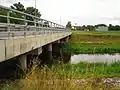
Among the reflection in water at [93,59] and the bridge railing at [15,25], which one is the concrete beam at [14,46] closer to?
the bridge railing at [15,25]

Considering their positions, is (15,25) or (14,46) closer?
(14,46)

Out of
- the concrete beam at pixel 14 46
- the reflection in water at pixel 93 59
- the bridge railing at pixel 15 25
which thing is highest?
the bridge railing at pixel 15 25

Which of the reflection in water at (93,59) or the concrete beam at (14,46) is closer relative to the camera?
the concrete beam at (14,46)

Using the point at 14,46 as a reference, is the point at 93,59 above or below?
below

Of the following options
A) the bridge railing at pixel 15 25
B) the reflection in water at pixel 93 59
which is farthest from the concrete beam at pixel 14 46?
the reflection in water at pixel 93 59

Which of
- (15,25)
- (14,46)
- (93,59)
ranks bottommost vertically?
(93,59)

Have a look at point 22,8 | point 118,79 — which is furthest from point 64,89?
point 22,8

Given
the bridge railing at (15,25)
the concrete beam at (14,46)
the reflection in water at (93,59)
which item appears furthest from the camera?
the reflection in water at (93,59)

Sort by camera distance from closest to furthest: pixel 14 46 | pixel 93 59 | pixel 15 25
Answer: pixel 14 46
pixel 15 25
pixel 93 59

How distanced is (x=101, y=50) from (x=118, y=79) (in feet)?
99.9

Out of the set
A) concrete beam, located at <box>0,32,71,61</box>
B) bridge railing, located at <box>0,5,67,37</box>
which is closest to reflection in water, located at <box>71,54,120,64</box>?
bridge railing, located at <box>0,5,67,37</box>

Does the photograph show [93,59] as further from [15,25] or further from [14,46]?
[14,46]

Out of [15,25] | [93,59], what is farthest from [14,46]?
[93,59]

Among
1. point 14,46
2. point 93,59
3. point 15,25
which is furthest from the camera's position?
point 93,59
